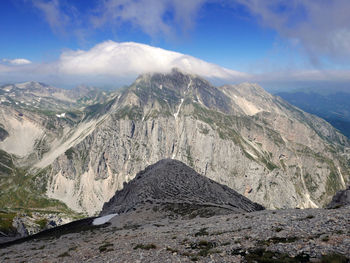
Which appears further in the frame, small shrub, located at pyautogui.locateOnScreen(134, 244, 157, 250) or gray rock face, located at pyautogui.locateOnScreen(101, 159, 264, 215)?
gray rock face, located at pyautogui.locateOnScreen(101, 159, 264, 215)

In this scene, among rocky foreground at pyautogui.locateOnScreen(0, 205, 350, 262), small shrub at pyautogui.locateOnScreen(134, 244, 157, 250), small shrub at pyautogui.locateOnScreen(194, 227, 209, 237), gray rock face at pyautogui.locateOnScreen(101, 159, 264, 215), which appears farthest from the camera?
gray rock face at pyautogui.locateOnScreen(101, 159, 264, 215)

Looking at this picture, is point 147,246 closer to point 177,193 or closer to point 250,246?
point 250,246

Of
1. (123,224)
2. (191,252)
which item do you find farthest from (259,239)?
(123,224)

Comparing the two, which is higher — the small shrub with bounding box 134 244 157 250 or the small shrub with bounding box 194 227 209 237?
the small shrub with bounding box 194 227 209 237

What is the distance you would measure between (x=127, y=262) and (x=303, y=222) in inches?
779

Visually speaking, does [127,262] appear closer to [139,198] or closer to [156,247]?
[156,247]

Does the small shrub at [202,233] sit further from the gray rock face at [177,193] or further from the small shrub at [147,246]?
the gray rock face at [177,193]

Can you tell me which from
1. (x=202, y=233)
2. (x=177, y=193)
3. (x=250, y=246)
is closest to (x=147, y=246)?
(x=202, y=233)

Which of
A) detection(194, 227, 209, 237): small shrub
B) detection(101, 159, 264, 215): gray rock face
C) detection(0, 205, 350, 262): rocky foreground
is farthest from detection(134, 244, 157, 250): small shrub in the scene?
detection(101, 159, 264, 215): gray rock face

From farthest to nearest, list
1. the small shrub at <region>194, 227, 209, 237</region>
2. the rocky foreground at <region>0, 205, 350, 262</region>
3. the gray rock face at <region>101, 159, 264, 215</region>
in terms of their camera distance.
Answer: the gray rock face at <region>101, 159, 264, 215</region> < the small shrub at <region>194, 227, 209, 237</region> < the rocky foreground at <region>0, 205, 350, 262</region>

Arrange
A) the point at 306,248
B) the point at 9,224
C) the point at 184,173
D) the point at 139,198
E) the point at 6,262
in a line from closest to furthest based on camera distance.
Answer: the point at 306,248 < the point at 6,262 < the point at 139,198 < the point at 184,173 < the point at 9,224

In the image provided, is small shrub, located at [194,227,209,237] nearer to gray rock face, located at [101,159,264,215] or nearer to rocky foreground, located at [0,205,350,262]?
rocky foreground, located at [0,205,350,262]

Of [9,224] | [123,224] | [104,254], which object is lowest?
[9,224]

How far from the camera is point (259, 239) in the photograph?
2103 centimetres
